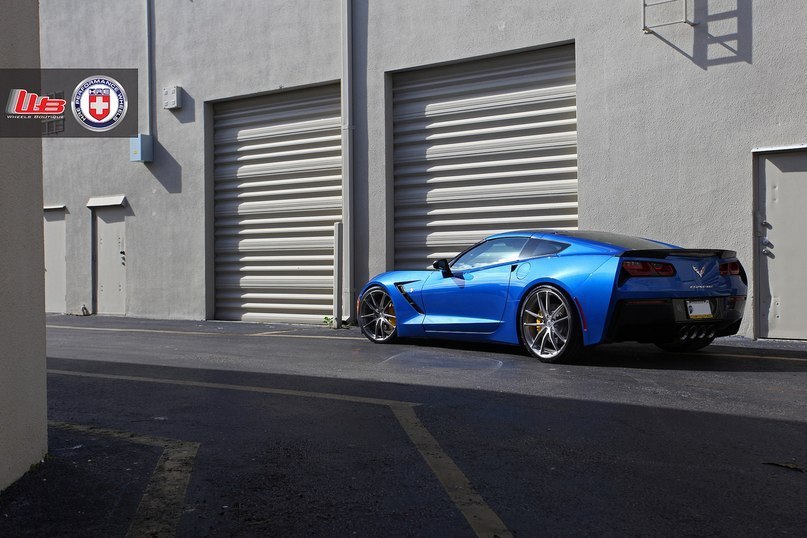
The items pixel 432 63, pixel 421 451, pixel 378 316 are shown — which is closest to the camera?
pixel 421 451

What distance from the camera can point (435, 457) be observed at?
391 cm

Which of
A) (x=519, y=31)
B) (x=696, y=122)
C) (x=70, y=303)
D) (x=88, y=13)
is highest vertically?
(x=88, y=13)

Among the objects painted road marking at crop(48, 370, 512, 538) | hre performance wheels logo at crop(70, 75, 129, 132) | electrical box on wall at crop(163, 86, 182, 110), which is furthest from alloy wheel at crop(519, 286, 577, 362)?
hre performance wheels logo at crop(70, 75, 129, 132)

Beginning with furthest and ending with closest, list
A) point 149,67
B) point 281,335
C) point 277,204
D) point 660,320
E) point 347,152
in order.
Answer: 1. point 149,67
2. point 277,204
3. point 347,152
4. point 281,335
5. point 660,320

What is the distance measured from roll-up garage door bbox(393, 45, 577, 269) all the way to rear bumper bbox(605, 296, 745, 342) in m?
4.00

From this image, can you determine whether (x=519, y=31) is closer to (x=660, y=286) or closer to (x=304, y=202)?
(x=304, y=202)

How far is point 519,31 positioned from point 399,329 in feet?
15.6

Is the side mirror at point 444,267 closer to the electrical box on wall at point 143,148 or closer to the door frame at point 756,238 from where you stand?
the door frame at point 756,238

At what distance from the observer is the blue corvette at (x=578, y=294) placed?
22.2 ft

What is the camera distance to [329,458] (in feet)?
12.8

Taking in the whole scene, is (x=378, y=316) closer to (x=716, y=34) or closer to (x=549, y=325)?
(x=549, y=325)

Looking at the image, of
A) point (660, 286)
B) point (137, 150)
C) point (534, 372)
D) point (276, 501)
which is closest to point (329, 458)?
point (276, 501)

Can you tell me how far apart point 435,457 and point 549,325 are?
11.8 feet

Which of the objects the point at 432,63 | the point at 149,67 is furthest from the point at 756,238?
the point at 149,67
